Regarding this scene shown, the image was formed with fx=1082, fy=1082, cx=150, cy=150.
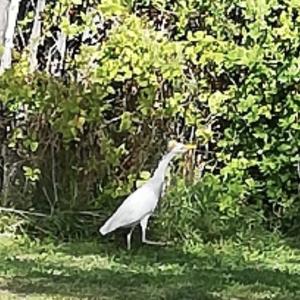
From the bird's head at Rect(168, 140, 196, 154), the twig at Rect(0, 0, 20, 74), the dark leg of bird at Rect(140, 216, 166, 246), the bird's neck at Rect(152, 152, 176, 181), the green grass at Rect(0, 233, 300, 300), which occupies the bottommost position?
the green grass at Rect(0, 233, 300, 300)

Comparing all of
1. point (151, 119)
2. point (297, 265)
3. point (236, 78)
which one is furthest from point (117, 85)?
point (297, 265)

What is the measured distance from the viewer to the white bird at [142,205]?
825 centimetres

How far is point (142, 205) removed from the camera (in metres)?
8.26

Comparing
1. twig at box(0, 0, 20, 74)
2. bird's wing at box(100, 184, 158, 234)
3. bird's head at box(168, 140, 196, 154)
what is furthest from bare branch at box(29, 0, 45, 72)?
bird's wing at box(100, 184, 158, 234)

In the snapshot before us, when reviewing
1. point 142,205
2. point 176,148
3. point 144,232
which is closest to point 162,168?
point 176,148

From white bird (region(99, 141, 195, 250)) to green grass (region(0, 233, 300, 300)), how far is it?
0.22 m

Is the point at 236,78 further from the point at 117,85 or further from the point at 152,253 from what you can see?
the point at 152,253

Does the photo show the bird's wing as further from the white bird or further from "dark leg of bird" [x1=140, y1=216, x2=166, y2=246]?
"dark leg of bird" [x1=140, y1=216, x2=166, y2=246]

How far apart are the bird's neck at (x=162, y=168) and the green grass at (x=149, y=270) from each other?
1.90 ft

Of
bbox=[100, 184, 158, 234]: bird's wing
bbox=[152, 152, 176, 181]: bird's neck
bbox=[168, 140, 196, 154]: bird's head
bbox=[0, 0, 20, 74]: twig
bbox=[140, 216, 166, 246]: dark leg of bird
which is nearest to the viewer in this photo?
bbox=[100, 184, 158, 234]: bird's wing

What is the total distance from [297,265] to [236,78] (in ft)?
7.36

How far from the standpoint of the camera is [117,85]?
954 centimetres

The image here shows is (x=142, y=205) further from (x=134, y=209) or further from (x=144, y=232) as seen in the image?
(x=144, y=232)

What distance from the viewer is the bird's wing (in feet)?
27.0
